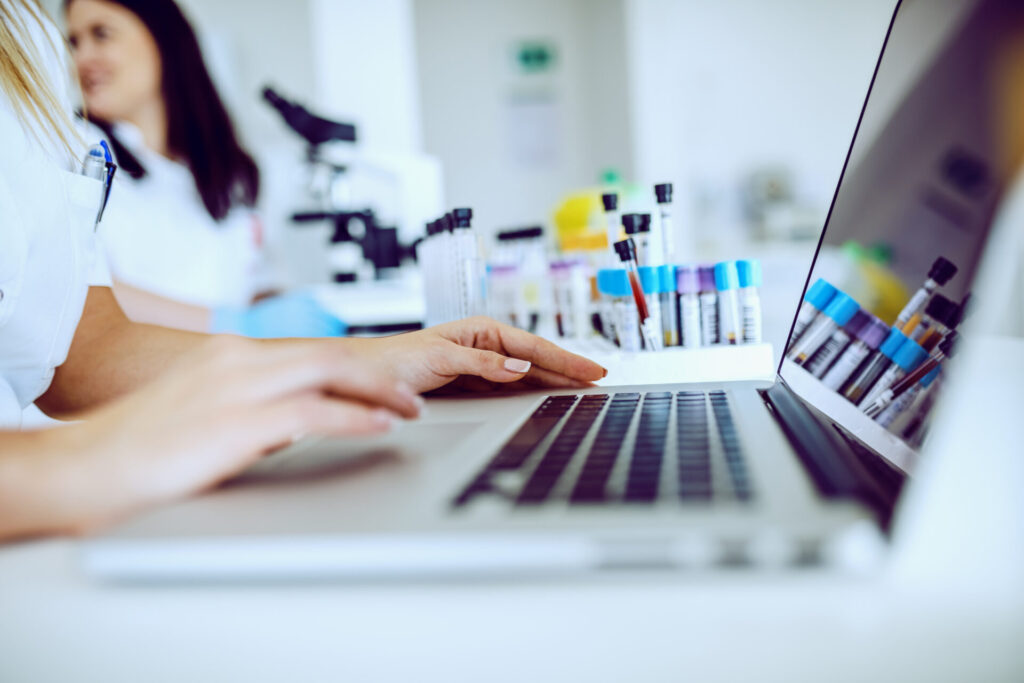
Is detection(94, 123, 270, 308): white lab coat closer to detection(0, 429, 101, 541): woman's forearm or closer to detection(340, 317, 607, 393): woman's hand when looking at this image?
detection(340, 317, 607, 393): woman's hand

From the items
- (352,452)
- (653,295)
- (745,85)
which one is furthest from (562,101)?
(352,452)

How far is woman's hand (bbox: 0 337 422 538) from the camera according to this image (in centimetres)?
36

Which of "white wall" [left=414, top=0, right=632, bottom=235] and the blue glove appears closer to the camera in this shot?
the blue glove

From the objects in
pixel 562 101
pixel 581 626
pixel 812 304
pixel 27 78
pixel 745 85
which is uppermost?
pixel 562 101

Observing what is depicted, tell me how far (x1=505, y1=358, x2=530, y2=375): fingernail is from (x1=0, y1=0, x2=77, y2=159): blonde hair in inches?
18.0

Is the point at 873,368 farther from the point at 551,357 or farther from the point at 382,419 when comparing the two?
the point at 382,419

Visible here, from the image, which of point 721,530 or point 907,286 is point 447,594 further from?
point 907,286

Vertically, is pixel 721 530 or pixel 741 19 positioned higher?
pixel 741 19

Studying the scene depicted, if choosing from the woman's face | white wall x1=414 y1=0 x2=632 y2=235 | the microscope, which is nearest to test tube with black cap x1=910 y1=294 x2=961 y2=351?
the microscope

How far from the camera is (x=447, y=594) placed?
11.6 inches

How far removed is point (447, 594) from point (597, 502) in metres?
Result: 0.07

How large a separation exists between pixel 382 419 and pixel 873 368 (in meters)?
0.47

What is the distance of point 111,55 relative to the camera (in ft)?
6.69

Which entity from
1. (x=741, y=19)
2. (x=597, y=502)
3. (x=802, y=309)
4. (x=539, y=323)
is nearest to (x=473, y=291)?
(x=539, y=323)
